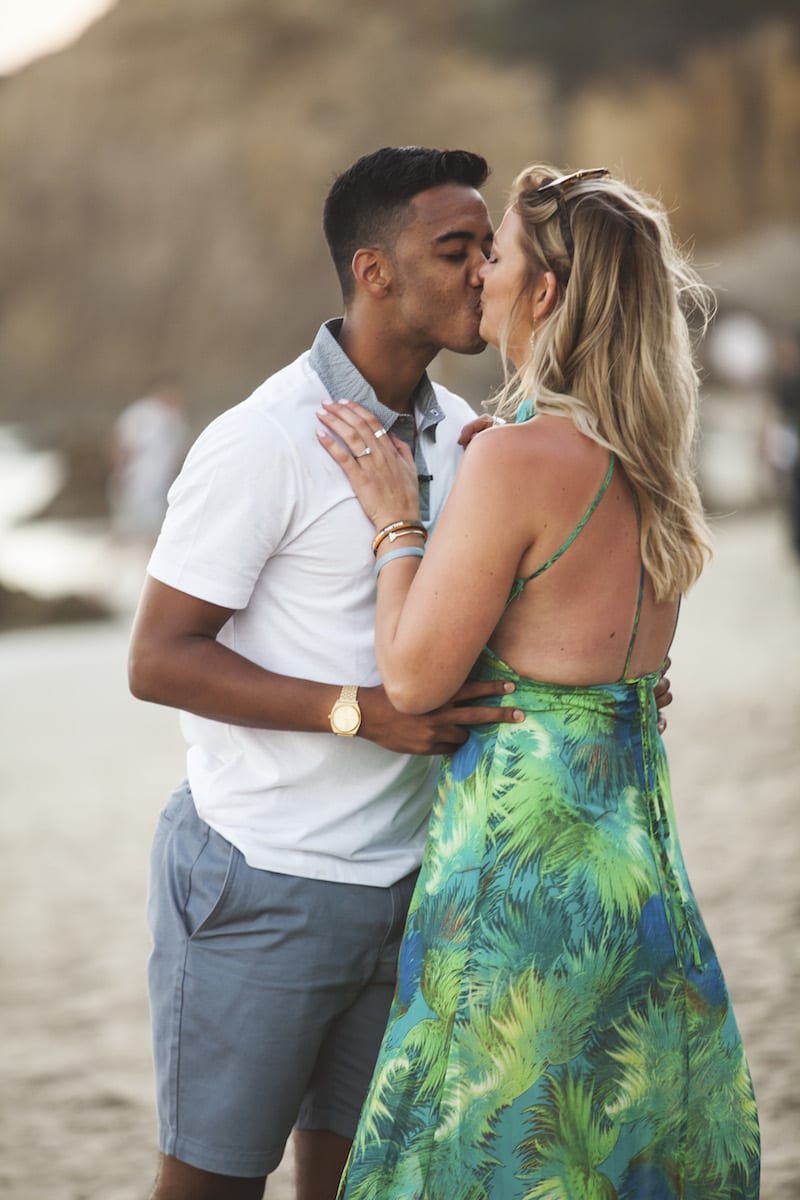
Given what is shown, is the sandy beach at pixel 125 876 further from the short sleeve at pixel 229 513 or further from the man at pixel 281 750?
the short sleeve at pixel 229 513

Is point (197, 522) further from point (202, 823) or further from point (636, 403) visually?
point (636, 403)

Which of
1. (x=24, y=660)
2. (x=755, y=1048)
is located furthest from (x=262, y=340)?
(x=755, y=1048)

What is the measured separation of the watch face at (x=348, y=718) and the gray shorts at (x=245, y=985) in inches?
10.0

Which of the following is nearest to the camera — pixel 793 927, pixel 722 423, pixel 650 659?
pixel 650 659

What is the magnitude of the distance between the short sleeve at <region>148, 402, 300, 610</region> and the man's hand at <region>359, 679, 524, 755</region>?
9.9 inches

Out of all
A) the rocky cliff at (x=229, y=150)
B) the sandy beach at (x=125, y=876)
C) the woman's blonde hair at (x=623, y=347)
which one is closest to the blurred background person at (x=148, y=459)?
the sandy beach at (x=125, y=876)

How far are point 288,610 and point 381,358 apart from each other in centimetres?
45

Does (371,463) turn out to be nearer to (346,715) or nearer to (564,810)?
(346,715)

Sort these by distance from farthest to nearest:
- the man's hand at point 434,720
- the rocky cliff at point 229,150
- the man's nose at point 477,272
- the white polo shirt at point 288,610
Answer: the rocky cliff at point 229,150
the man's nose at point 477,272
the white polo shirt at point 288,610
the man's hand at point 434,720

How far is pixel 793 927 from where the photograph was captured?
491 centimetres

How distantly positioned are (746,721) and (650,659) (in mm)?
6051

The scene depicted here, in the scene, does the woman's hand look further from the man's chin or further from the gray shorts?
the gray shorts

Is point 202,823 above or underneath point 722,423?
underneath

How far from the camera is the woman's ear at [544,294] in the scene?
1.99 m
